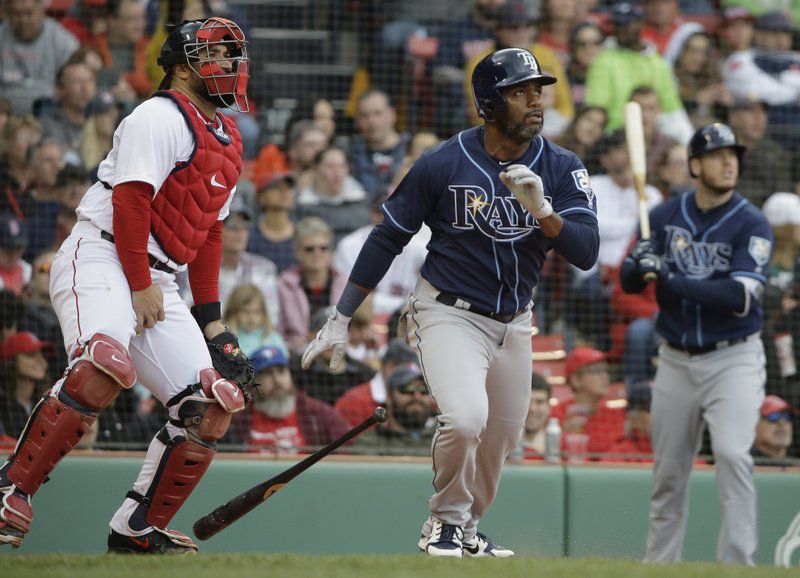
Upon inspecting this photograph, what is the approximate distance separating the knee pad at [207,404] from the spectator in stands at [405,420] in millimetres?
2124

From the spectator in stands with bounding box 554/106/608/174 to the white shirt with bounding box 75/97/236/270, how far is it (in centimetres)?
435

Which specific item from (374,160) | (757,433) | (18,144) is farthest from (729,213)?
(18,144)

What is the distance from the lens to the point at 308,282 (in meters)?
7.56

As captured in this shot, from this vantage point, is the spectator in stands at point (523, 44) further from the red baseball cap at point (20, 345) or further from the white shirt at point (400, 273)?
the red baseball cap at point (20, 345)

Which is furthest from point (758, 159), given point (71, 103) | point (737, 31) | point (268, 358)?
point (71, 103)

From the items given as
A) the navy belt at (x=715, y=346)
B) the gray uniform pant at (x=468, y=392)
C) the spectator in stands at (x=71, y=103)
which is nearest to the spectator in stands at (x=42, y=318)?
the spectator in stands at (x=71, y=103)

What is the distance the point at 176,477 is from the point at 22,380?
8.36ft

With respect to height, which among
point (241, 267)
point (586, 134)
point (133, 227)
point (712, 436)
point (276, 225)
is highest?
point (586, 134)

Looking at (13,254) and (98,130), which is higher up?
(98,130)

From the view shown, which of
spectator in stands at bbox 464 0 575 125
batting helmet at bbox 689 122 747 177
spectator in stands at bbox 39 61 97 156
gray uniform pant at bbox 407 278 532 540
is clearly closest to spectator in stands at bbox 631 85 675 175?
spectator in stands at bbox 464 0 575 125

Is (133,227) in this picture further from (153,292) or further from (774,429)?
(774,429)

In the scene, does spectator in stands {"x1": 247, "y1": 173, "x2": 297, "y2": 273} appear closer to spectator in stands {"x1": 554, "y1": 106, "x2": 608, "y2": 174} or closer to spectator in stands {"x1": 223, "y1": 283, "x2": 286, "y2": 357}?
spectator in stands {"x1": 223, "y1": 283, "x2": 286, "y2": 357}

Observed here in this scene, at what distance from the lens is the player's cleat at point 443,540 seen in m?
4.48

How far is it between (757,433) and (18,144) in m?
4.83
